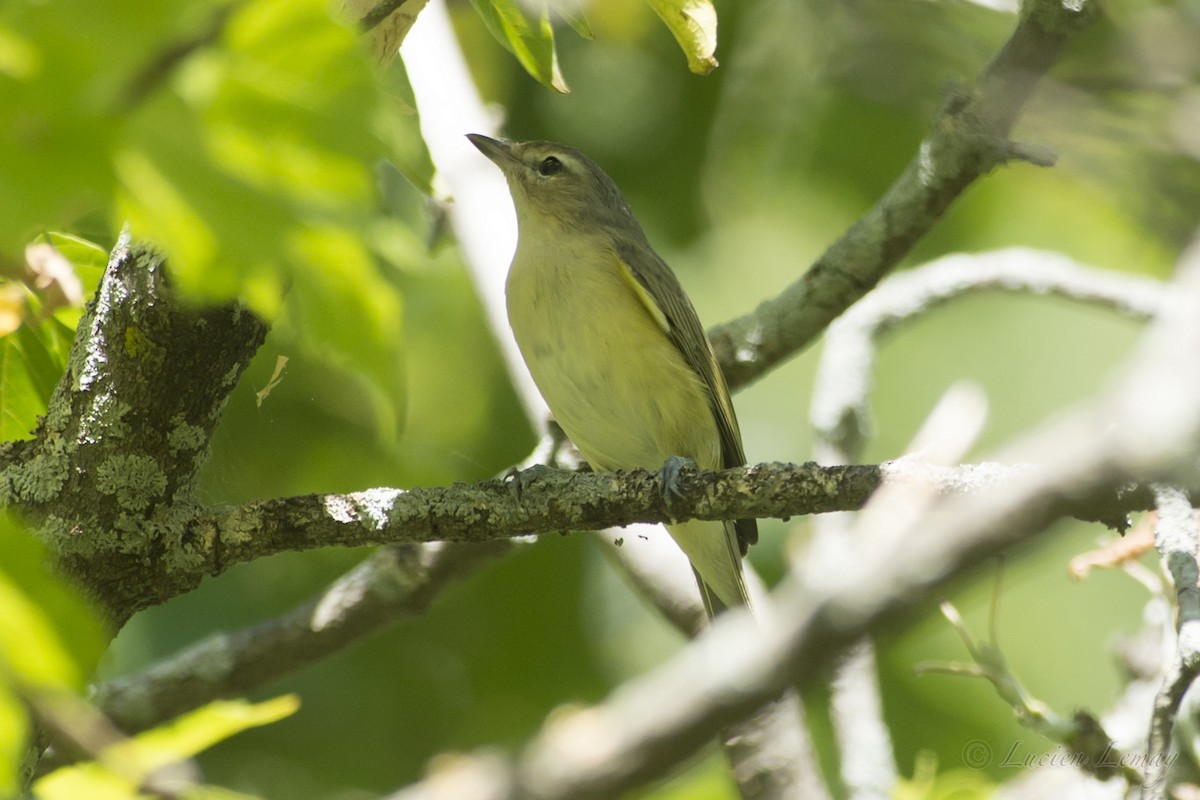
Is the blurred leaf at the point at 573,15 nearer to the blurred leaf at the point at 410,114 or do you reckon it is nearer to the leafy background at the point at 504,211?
the leafy background at the point at 504,211

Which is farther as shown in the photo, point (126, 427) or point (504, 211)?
point (504, 211)

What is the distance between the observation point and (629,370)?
14.9 feet

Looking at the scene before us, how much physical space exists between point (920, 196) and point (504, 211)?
2529mm

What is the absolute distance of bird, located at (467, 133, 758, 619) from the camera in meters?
4.52

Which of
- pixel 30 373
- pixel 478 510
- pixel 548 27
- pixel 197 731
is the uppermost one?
pixel 548 27

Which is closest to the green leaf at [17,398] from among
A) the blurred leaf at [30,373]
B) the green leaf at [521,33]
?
the blurred leaf at [30,373]

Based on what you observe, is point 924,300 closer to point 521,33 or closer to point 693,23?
point 693,23

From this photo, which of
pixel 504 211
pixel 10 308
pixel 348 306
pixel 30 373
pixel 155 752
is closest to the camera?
pixel 348 306

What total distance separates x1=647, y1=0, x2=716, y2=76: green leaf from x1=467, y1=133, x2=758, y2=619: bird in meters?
1.84

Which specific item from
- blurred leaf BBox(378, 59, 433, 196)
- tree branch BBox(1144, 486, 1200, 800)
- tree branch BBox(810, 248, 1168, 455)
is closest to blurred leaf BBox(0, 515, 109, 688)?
blurred leaf BBox(378, 59, 433, 196)

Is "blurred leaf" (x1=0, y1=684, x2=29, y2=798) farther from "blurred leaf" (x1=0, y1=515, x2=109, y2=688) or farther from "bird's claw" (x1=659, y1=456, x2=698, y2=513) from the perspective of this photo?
"bird's claw" (x1=659, y1=456, x2=698, y2=513)

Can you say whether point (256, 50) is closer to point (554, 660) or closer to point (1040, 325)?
point (554, 660)

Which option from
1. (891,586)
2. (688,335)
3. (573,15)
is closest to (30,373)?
(573,15)

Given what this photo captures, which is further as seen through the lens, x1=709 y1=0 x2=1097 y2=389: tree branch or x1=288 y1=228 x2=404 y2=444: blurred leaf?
x1=709 y1=0 x2=1097 y2=389: tree branch
